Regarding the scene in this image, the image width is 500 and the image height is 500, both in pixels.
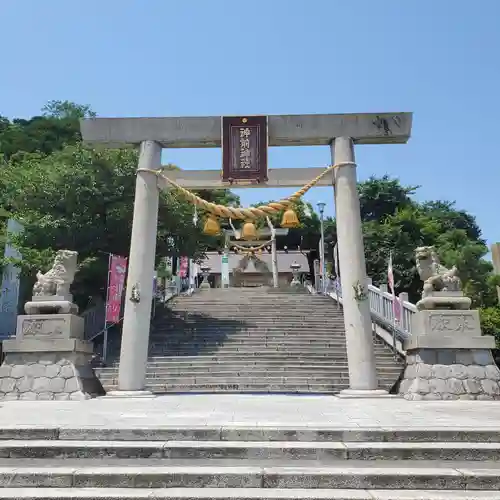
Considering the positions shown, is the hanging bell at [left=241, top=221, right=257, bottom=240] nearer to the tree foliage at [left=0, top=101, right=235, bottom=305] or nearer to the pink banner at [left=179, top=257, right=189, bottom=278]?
the tree foliage at [left=0, top=101, right=235, bottom=305]

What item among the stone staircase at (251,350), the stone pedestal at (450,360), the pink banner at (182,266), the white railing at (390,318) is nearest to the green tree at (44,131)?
the pink banner at (182,266)

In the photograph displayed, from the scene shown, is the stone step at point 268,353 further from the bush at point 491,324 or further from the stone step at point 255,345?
the bush at point 491,324

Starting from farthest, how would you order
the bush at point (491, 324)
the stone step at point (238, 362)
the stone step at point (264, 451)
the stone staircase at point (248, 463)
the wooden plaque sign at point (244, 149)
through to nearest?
1. the bush at point (491, 324)
2. the stone step at point (238, 362)
3. the wooden plaque sign at point (244, 149)
4. the stone step at point (264, 451)
5. the stone staircase at point (248, 463)

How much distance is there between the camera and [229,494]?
376 centimetres

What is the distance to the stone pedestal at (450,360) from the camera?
8664 mm

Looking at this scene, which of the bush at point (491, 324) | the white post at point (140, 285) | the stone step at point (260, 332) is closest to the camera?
the white post at point (140, 285)

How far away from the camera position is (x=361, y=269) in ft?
32.2

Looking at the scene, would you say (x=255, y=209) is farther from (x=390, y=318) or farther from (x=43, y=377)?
(x=390, y=318)

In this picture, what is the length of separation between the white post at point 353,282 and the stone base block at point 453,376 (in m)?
0.79

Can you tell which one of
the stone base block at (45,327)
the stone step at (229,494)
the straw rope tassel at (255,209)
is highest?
the straw rope tassel at (255,209)

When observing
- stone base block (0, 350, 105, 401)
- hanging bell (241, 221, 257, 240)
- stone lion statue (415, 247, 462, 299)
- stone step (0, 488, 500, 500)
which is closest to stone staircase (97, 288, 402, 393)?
stone base block (0, 350, 105, 401)

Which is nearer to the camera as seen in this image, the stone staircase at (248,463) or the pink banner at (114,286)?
the stone staircase at (248,463)

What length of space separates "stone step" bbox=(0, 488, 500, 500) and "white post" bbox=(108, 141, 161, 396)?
5.56m

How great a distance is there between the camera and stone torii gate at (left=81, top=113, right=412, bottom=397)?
9805 mm
